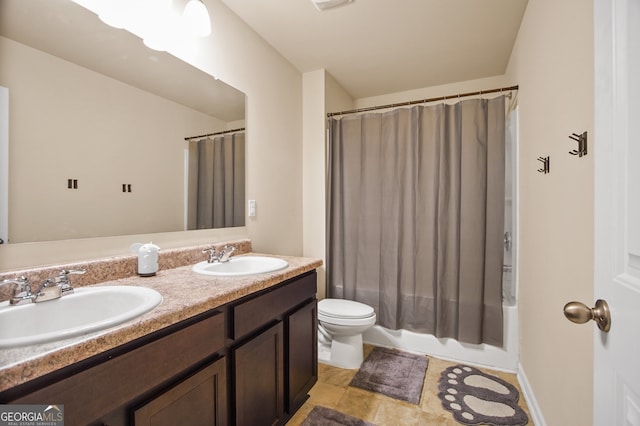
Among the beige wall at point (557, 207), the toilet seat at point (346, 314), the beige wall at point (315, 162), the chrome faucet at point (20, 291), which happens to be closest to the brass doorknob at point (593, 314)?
the beige wall at point (557, 207)

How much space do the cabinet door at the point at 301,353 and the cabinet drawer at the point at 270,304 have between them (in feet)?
0.25

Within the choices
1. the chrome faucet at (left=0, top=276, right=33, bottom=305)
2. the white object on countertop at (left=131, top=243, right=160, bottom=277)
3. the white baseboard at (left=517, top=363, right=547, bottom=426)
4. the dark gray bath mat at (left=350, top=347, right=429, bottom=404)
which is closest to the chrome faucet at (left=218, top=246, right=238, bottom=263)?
the white object on countertop at (left=131, top=243, right=160, bottom=277)

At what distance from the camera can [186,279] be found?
122 cm

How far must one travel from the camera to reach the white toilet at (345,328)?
2064 mm

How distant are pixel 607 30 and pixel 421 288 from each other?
207 cm

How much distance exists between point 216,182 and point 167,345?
1.12 m

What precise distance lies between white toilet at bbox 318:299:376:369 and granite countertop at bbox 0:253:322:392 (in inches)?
28.3

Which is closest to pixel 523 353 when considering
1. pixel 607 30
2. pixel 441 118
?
pixel 441 118

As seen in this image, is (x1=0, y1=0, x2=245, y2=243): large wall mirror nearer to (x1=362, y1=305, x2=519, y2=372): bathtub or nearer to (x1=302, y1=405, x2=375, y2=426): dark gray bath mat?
(x1=302, y1=405, x2=375, y2=426): dark gray bath mat

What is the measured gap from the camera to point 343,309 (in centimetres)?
218

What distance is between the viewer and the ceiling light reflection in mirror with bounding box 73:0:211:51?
122cm

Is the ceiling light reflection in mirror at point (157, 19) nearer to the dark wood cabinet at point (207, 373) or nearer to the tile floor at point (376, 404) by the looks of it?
the dark wood cabinet at point (207, 373)

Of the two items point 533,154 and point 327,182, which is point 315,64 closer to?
A: point 327,182

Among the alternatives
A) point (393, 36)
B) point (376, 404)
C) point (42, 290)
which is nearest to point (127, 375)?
point (42, 290)
